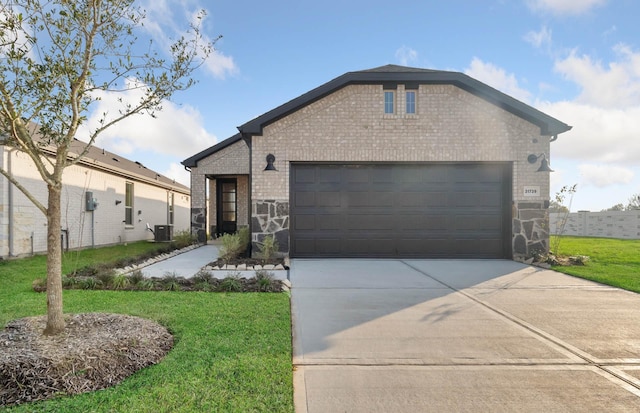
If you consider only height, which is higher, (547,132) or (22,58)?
(547,132)

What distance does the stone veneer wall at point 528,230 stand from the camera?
31.0 ft

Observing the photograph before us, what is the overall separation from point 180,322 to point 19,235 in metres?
9.07

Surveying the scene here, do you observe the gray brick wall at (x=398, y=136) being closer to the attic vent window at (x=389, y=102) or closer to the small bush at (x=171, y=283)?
the attic vent window at (x=389, y=102)

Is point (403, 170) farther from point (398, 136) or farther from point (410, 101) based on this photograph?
point (410, 101)

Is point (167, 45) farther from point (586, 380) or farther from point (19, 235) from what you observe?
point (19, 235)

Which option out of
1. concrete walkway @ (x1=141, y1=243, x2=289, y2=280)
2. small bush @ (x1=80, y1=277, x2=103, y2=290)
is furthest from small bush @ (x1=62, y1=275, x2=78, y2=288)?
concrete walkway @ (x1=141, y1=243, x2=289, y2=280)

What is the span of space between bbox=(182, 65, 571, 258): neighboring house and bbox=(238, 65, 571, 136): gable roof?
28 millimetres

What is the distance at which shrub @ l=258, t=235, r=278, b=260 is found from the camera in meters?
8.94

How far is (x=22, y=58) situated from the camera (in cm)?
335

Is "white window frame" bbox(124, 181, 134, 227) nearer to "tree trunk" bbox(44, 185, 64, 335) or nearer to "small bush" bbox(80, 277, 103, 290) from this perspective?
"small bush" bbox(80, 277, 103, 290)

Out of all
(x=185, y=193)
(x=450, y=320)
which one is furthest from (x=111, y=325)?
(x=185, y=193)

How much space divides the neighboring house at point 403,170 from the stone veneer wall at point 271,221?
28 millimetres

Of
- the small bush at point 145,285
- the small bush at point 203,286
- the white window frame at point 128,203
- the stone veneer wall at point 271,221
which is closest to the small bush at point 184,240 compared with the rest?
the white window frame at point 128,203

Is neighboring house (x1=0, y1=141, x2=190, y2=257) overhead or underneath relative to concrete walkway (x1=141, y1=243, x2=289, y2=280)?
overhead
